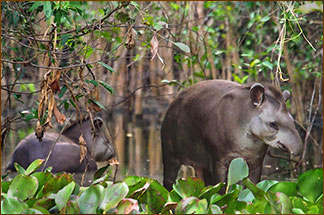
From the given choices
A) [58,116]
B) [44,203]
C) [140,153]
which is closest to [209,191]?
[44,203]

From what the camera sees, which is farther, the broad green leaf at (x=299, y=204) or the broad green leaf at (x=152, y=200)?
the broad green leaf at (x=152, y=200)

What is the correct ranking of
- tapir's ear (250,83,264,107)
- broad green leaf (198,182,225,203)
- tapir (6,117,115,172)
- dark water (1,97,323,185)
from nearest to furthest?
broad green leaf (198,182,225,203)
tapir's ear (250,83,264,107)
tapir (6,117,115,172)
dark water (1,97,323,185)

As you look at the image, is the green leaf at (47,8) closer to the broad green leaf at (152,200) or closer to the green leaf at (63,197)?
the broad green leaf at (152,200)

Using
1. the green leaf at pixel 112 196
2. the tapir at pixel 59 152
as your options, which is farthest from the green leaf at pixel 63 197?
the tapir at pixel 59 152

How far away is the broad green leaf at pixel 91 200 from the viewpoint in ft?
6.80

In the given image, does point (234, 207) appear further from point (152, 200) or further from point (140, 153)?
point (140, 153)

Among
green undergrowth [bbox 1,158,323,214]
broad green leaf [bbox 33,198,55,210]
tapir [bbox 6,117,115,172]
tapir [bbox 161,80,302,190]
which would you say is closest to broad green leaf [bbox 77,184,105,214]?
green undergrowth [bbox 1,158,323,214]

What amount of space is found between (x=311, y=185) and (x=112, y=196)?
2.41 feet

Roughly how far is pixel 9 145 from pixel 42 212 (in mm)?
5819

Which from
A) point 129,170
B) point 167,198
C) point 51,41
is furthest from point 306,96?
point 167,198

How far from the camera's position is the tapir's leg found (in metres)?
4.66

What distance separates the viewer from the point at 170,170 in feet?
15.4

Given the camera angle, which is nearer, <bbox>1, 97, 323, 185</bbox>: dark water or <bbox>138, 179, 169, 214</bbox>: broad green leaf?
<bbox>138, 179, 169, 214</bbox>: broad green leaf

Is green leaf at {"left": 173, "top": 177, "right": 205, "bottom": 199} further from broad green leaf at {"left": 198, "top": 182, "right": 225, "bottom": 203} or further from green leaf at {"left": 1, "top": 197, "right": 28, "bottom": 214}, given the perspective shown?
green leaf at {"left": 1, "top": 197, "right": 28, "bottom": 214}
